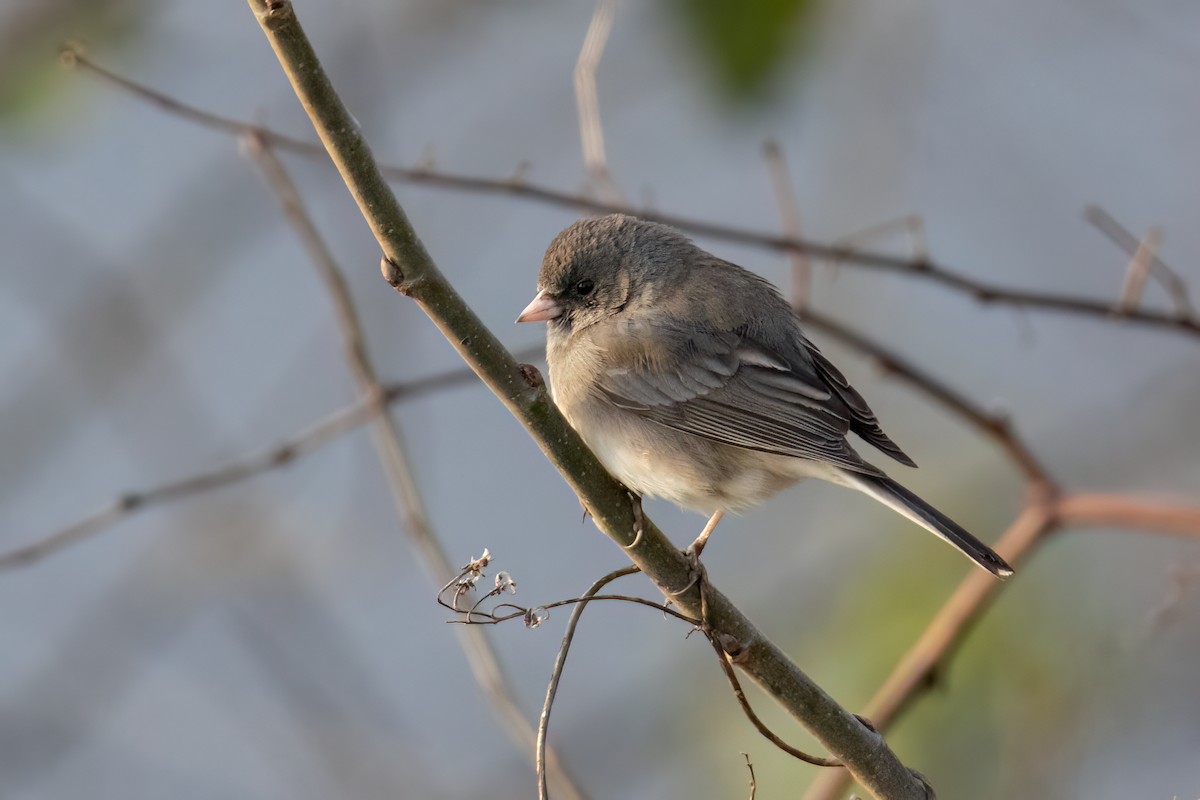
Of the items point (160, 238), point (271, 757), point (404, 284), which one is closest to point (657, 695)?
point (271, 757)

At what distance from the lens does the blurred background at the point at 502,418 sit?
2.81 m

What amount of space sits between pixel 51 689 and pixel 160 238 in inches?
49.7

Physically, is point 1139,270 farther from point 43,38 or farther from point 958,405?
point 43,38

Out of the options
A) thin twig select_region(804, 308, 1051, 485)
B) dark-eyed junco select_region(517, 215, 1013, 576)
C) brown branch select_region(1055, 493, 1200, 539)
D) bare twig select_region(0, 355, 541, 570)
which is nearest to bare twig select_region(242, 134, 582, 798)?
bare twig select_region(0, 355, 541, 570)

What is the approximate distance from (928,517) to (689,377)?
621mm

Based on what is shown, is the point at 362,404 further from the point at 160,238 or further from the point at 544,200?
the point at 160,238

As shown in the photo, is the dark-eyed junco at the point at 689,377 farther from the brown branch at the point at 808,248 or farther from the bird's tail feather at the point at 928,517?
the brown branch at the point at 808,248

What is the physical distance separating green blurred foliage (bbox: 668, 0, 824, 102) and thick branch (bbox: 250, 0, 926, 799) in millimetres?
1141

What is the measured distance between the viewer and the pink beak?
114 inches

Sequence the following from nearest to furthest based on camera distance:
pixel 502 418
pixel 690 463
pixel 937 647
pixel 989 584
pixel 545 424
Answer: pixel 545 424, pixel 937 647, pixel 989 584, pixel 690 463, pixel 502 418

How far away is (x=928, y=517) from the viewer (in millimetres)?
2318

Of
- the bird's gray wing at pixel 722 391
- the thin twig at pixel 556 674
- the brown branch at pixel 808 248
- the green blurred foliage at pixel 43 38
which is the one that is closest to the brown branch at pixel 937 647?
the bird's gray wing at pixel 722 391

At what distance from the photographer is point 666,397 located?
2648 millimetres

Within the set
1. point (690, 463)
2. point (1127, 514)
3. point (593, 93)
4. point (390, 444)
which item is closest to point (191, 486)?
point (390, 444)
